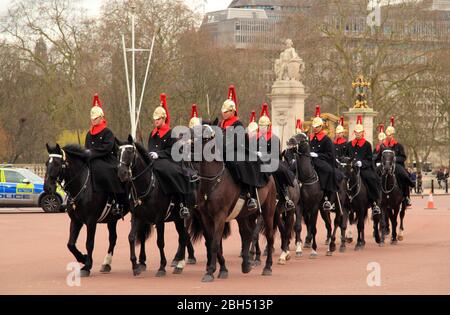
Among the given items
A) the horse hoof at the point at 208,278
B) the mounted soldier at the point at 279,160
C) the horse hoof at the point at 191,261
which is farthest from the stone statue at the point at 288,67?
the horse hoof at the point at 208,278

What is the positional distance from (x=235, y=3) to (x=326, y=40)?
96.4m

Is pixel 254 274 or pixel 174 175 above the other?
pixel 174 175

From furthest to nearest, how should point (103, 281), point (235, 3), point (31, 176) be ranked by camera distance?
point (235, 3)
point (31, 176)
point (103, 281)

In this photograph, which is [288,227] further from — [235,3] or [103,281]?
[235,3]

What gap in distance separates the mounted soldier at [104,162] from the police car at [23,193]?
63.7 ft

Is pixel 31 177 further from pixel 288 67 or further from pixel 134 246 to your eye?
pixel 134 246

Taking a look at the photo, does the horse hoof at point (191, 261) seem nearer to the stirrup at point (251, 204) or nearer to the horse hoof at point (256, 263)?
the horse hoof at point (256, 263)

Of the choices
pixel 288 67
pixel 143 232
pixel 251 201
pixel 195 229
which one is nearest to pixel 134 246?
pixel 143 232

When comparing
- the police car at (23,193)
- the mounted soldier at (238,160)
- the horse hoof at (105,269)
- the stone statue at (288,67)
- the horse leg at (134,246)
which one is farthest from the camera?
the stone statue at (288,67)

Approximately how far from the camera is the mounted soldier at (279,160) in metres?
19.1

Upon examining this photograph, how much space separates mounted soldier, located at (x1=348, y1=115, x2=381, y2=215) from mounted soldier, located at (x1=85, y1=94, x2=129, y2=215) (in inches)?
282

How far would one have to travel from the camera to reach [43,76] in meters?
76.6

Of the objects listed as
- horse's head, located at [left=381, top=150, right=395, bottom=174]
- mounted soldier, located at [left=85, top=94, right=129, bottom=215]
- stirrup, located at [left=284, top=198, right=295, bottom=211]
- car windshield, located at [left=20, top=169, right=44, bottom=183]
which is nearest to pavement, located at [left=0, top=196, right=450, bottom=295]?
stirrup, located at [left=284, top=198, right=295, bottom=211]

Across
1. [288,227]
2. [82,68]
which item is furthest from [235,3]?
[288,227]
